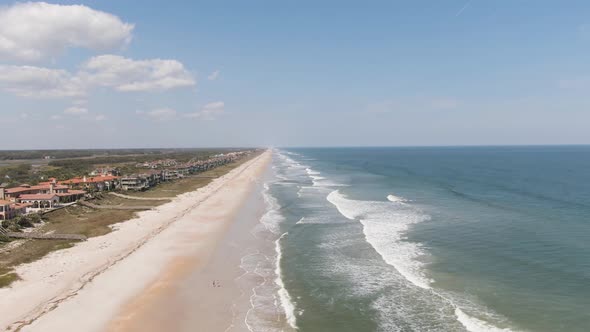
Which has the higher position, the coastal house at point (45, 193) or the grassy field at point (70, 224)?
the coastal house at point (45, 193)

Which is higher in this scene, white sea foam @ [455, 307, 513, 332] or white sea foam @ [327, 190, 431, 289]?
white sea foam @ [327, 190, 431, 289]

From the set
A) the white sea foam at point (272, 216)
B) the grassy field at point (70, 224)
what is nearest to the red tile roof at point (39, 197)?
the grassy field at point (70, 224)

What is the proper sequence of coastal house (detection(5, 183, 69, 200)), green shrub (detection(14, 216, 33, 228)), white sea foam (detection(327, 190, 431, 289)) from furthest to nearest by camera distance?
coastal house (detection(5, 183, 69, 200))
green shrub (detection(14, 216, 33, 228))
white sea foam (detection(327, 190, 431, 289))

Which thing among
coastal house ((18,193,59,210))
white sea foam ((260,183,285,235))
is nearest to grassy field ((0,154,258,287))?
coastal house ((18,193,59,210))

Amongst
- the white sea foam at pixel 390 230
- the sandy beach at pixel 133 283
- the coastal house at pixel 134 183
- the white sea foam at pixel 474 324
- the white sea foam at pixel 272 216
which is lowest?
the sandy beach at pixel 133 283

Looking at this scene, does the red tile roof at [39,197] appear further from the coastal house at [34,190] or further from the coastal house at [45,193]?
the coastal house at [34,190]

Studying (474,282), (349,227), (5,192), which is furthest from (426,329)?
(5,192)

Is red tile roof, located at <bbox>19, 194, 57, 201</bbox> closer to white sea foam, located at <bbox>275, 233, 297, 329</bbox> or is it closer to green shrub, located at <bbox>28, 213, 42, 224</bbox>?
green shrub, located at <bbox>28, 213, 42, 224</bbox>
